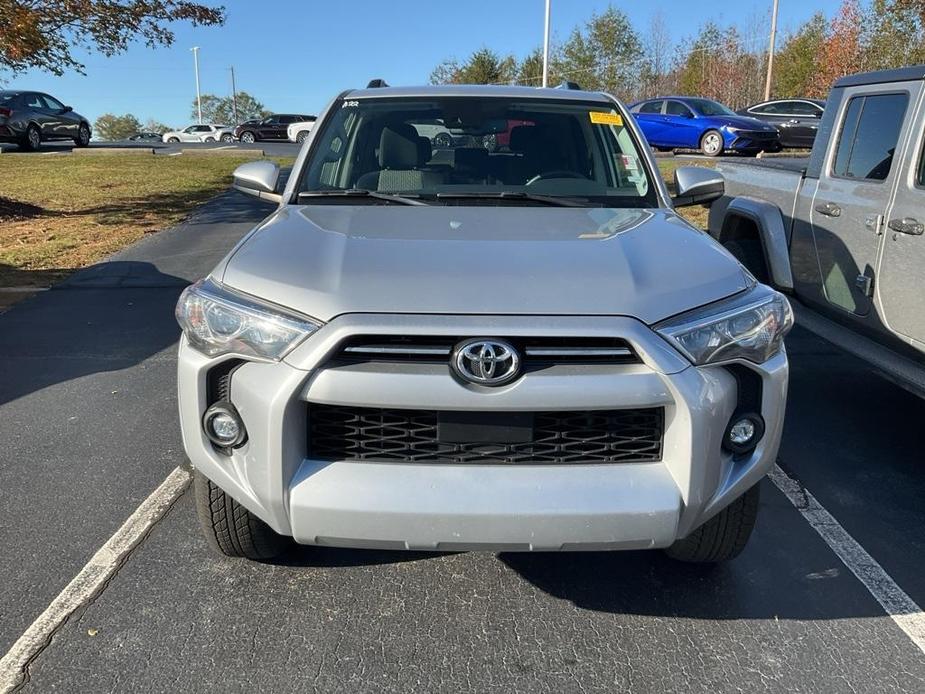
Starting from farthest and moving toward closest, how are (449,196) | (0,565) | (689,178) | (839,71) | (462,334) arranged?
(839,71)
(689,178)
(449,196)
(0,565)
(462,334)

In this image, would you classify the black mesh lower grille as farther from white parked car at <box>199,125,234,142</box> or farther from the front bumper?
white parked car at <box>199,125,234,142</box>

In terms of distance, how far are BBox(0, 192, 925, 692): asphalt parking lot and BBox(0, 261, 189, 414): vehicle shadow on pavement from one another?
4.04 ft

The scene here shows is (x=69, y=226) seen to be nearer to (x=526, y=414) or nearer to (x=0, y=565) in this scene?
(x=0, y=565)

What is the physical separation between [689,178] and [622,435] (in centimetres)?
203

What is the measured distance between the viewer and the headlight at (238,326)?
2.30 m

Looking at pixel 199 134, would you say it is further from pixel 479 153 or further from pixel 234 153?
pixel 479 153

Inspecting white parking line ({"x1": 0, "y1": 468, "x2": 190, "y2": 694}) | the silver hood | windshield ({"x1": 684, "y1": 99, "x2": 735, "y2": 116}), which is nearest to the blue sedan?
windshield ({"x1": 684, "y1": 99, "x2": 735, "y2": 116})

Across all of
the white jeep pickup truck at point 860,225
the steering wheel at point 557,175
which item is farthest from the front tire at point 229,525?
the white jeep pickup truck at point 860,225

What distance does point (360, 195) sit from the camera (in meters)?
3.47

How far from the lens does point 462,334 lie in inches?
87.9

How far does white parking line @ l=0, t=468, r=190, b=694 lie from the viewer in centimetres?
248

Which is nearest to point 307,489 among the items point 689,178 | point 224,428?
point 224,428

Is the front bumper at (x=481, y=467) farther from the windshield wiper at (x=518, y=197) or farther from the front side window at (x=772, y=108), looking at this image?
the front side window at (x=772, y=108)

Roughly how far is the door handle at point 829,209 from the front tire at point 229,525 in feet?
11.5
